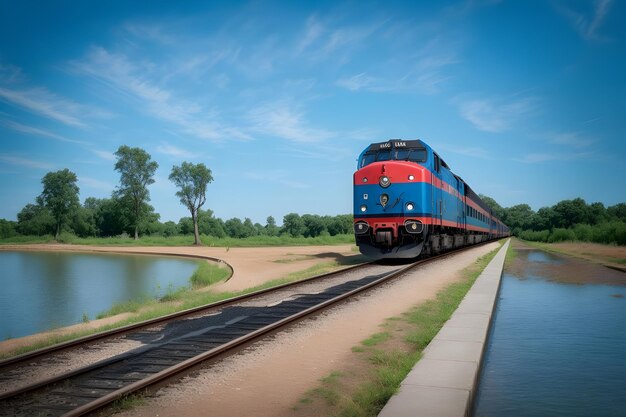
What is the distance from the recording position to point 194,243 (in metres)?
67.9

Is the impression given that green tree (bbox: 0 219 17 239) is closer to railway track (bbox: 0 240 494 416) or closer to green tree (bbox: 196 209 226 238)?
green tree (bbox: 196 209 226 238)

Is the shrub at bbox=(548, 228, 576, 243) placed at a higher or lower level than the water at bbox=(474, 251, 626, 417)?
higher

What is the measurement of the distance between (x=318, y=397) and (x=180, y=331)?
4365 mm

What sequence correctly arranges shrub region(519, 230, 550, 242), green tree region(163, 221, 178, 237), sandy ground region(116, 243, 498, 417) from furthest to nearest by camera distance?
green tree region(163, 221, 178, 237) → shrub region(519, 230, 550, 242) → sandy ground region(116, 243, 498, 417)

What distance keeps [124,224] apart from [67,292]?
6573cm

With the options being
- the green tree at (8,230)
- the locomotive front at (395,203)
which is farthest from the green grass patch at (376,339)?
the green tree at (8,230)

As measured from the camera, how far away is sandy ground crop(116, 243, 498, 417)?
4.69 m

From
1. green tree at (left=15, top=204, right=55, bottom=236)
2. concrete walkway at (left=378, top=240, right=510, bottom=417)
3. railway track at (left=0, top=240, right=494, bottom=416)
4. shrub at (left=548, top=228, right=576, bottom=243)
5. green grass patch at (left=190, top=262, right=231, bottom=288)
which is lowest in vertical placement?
green grass patch at (left=190, top=262, right=231, bottom=288)

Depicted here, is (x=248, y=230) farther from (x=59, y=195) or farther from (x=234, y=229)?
(x=59, y=195)

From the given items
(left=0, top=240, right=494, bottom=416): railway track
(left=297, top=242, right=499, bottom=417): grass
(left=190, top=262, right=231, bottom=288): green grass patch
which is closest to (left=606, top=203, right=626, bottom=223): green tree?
(left=190, top=262, right=231, bottom=288): green grass patch

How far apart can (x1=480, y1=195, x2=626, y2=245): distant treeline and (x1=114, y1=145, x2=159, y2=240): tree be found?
58207 mm

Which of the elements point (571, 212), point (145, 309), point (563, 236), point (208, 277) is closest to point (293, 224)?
point (571, 212)

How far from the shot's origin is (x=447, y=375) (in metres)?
4.97

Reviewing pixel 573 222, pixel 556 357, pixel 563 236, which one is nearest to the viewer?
pixel 556 357
